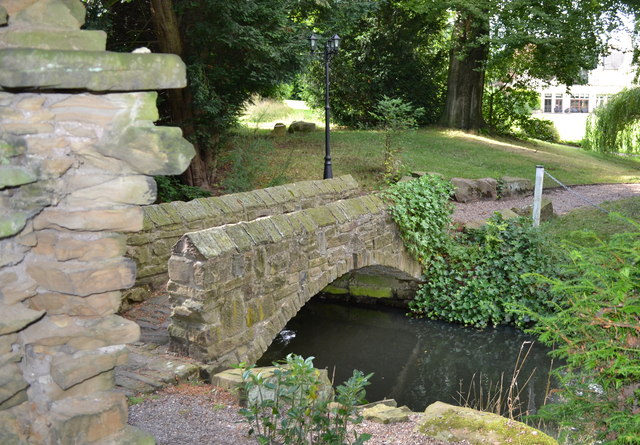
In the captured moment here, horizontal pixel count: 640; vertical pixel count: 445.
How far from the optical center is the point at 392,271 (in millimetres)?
10312

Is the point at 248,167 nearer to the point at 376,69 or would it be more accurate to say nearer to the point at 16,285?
the point at 376,69

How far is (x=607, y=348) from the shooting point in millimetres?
3375

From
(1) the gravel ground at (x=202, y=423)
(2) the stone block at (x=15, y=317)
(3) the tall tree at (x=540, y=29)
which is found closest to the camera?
(2) the stone block at (x=15, y=317)

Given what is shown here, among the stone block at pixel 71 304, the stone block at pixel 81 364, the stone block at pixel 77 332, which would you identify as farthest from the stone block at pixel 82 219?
the stone block at pixel 81 364

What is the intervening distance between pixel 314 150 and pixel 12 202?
14.5 meters

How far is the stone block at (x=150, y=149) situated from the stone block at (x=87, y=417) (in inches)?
38.0

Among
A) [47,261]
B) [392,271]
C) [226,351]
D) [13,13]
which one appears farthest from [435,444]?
[392,271]

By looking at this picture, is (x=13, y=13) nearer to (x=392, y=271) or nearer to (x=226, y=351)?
(x=226, y=351)

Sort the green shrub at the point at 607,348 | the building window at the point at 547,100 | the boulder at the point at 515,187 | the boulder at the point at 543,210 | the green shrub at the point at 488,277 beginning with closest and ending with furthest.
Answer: the green shrub at the point at 607,348 → the green shrub at the point at 488,277 → the boulder at the point at 543,210 → the boulder at the point at 515,187 → the building window at the point at 547,100

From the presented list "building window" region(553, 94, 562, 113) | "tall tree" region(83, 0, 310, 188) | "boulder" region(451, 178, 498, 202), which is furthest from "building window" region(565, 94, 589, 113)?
"tall tree" region(83, 0, 310, 188)

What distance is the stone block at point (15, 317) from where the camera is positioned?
2334 millimetres

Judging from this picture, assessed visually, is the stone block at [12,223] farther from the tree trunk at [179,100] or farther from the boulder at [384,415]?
the tree trunk at [179,100]

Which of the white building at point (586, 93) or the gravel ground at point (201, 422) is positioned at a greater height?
the white building at point (586, 93)

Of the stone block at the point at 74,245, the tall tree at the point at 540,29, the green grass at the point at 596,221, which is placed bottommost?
the green grass at the point at 596,221
